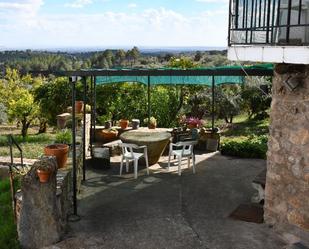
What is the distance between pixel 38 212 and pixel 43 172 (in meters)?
0.73

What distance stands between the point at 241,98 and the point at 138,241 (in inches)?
726

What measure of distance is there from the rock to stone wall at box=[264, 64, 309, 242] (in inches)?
149

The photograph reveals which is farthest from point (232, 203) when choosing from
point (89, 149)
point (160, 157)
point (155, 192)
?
point (89, 149)

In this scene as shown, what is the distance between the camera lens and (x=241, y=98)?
Result: 79.7 feet

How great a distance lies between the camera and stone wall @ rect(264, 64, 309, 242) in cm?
662

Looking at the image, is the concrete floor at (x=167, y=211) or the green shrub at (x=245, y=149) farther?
the green shrub at (x=245, y=149)

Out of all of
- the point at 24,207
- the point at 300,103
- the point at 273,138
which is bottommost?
the point at 24,207

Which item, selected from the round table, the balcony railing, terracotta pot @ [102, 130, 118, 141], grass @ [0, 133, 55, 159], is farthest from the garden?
the balcony railing

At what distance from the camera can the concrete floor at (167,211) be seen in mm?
6988

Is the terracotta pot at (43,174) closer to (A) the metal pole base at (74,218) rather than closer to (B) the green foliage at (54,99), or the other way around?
(A) the metal pole base at (74,218)

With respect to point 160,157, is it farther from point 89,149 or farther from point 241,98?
point 241,98

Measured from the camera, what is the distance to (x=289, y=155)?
274 inches

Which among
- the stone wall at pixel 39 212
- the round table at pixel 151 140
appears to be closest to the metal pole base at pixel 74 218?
the stone wall at pixel 39 212

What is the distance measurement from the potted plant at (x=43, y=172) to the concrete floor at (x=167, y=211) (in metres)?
1.16
